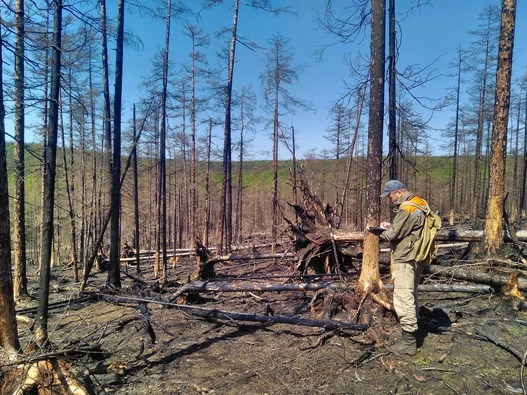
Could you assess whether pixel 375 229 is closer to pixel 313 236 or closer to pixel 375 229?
pixel 375 229

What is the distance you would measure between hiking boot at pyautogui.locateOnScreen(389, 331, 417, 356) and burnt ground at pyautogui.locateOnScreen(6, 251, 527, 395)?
0.08m

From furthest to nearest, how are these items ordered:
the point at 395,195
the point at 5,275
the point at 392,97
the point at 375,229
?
the point at 392,97, the point at 375,229, the point at 395,195, the point at 5,275

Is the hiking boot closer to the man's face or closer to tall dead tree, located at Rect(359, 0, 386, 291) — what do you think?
tall dead tree, located at Rect(359, 0, 386, 291)

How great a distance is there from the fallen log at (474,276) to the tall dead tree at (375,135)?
7.05 feet

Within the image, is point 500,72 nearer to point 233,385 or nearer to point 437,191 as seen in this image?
point 233,385

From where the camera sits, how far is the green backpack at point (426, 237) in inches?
149

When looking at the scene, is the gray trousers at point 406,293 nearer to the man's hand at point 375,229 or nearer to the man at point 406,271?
the man at point 406,271

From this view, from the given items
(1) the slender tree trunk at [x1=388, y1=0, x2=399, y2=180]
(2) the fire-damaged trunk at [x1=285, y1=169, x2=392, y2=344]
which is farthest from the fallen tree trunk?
(1) the slender tree trunk at [x1=388, y1=0, x2=399, y2=180]

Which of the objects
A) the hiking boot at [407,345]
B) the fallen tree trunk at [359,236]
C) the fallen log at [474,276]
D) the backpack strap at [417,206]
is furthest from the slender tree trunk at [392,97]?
the hiking boot at [407,345]

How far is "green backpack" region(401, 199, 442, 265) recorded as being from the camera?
379 cm

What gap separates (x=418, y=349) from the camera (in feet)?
12.5

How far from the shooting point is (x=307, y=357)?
4.07 meters

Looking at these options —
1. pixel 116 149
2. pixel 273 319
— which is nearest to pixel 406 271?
pixel 273 319

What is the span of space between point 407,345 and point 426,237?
4.60 feet
